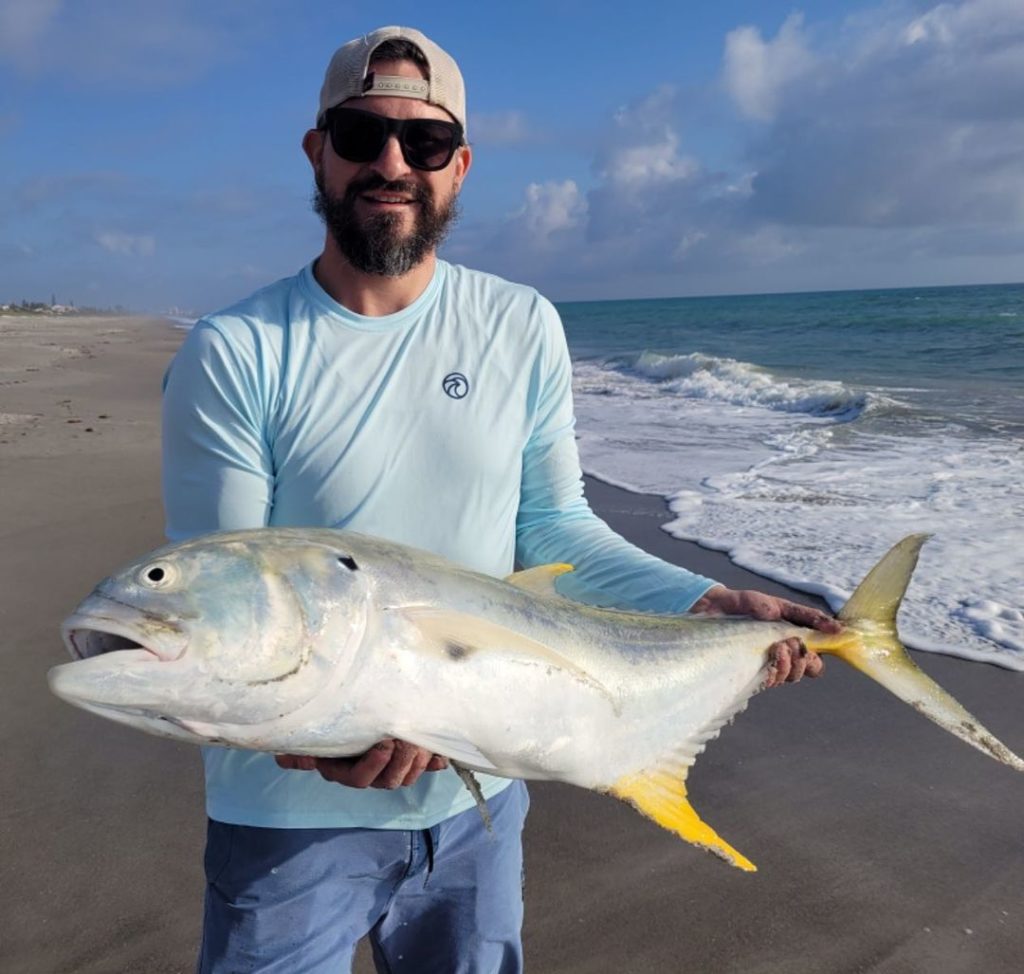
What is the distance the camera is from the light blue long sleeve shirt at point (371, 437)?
6.95 ft

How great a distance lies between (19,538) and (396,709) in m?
6.27

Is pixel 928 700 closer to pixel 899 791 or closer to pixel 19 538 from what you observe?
pixel 899 791

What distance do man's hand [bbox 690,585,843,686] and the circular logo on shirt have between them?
888 millimetres

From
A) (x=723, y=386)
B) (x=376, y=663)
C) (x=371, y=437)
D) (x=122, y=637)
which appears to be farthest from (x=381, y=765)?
(x=723, y=386)

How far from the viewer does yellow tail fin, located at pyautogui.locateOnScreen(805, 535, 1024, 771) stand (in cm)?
264

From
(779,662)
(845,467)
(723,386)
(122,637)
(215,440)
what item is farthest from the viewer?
(723,386)

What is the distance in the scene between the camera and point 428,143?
247 centimetres

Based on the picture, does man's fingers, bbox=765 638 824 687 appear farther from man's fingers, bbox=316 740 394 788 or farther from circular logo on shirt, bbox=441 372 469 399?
man's fingers, bbox=316 740 394 788

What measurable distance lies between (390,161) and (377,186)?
72 mm

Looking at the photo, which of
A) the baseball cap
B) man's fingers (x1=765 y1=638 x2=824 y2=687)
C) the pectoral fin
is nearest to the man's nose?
the baseball cap

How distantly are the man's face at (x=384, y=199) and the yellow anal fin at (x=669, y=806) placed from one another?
4.60 ft

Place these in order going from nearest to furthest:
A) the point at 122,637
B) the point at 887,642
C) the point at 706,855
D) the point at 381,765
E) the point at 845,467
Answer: the point at 122,637 → the point at 381,765 → the point at 887,642 → the point at 706,855 → the point at 845,467

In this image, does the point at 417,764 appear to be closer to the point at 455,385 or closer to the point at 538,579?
the point at 538,579

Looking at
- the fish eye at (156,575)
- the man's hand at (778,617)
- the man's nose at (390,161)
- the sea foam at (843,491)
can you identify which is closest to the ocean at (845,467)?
the sea foam at (843,491)
